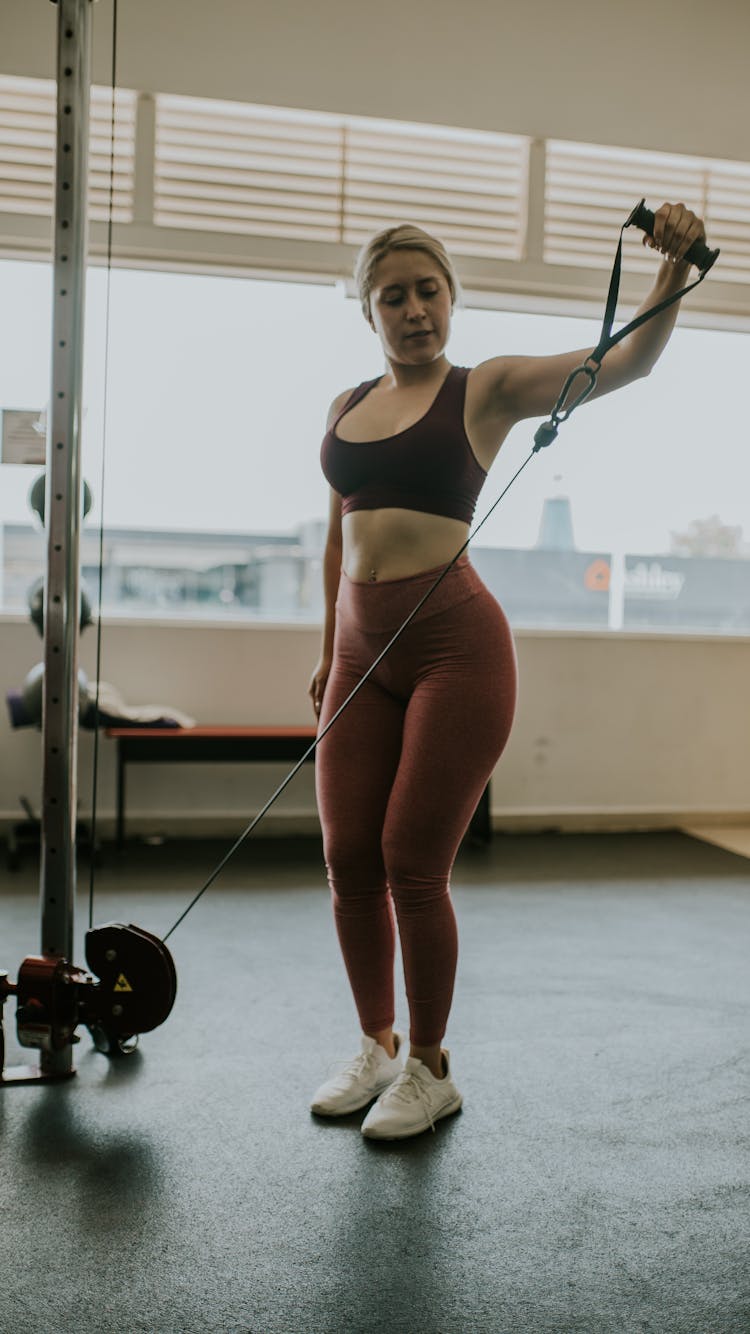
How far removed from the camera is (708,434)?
4.65 meters

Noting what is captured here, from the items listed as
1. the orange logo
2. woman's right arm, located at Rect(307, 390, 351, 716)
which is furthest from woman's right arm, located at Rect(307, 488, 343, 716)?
the orange logo

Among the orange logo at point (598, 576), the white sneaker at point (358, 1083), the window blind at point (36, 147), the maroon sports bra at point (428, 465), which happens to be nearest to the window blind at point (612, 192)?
the orange logo at point (598, 576)

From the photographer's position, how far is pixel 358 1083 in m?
1.76

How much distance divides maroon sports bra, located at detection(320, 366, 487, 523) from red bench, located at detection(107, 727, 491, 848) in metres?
2.18

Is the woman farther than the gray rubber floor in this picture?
Yes

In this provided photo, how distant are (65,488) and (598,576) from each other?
3140 millimetres

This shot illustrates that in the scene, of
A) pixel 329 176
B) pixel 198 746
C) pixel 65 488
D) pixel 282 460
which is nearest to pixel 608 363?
pixel 65 488

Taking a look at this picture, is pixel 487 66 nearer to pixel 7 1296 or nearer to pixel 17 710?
pixel 17 710

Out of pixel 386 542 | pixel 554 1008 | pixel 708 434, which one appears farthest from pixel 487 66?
pixel 554 1008

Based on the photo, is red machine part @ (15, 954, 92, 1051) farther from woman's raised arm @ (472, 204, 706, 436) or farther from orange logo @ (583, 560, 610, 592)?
orange logo @ (583, 560, 610, 592)

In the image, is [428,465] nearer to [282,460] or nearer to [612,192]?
[282,460]

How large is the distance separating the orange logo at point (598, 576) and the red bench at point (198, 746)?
1313 millimetres

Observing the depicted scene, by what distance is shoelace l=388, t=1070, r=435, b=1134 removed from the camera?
5.53ft

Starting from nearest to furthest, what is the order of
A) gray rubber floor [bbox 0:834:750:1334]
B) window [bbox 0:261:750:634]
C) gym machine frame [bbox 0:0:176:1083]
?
1. gray rubber floor [bbox 0:834:750:1334]
2. gym machine frame [bbox 0:0:176:1083]
3. window [bbox 0:261:750:634]
